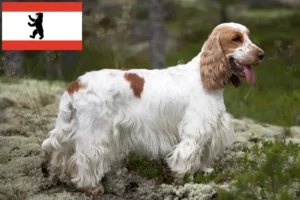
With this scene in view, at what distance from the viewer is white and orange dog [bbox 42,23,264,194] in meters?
4.45

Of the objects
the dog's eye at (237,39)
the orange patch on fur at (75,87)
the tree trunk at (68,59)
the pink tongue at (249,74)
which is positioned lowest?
the tree trunk at (68,59)

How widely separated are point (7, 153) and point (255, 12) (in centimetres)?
2607

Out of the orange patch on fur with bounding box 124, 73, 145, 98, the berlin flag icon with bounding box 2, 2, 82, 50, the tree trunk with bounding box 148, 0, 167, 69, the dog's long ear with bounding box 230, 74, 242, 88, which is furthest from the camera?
the tree trunk with bounding box 148, 0, 167, 69

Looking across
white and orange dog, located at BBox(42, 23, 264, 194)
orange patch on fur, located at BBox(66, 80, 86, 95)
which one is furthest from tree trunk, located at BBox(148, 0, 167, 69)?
orange patch on fur, located at BBox(66, 80, 86, 95)

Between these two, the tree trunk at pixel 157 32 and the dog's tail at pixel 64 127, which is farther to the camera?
the tree trunk at pixel 157 32

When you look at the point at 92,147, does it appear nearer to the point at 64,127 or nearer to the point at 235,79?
the point at 64,127

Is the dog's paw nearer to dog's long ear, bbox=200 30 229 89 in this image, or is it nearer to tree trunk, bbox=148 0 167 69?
dog's long ear, bbox=200 30 229 89

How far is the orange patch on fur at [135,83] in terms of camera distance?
4539 millimetres

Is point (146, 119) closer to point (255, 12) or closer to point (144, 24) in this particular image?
point (144, 24)

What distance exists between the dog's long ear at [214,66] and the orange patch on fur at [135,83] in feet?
1.81

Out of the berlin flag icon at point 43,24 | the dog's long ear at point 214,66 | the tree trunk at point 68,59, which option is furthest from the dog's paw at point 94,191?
the tree trunk at point 68,59

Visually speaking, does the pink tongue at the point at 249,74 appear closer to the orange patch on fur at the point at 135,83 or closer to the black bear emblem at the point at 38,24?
the orange patch on fur at the point at 135,83

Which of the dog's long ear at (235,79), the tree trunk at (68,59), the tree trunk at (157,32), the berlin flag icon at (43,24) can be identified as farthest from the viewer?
the tree trunk at (68,59)

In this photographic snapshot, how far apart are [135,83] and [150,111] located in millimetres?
283
